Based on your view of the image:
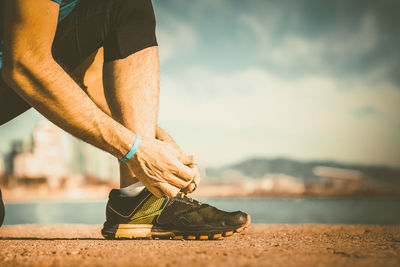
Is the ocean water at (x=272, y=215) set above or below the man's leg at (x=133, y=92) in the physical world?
below

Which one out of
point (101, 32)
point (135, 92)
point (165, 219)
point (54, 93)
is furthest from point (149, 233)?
point (101, 32)

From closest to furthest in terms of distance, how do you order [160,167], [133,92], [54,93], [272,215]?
[54,93], [160,167], [133,92], [272,215]

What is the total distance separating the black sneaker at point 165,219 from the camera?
1.46m

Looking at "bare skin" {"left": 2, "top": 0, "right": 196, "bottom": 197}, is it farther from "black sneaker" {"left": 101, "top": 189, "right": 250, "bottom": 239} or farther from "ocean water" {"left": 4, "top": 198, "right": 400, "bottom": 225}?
"ocean water" {"left": 4, "top": 198, "right": 400, "bottom": 225}

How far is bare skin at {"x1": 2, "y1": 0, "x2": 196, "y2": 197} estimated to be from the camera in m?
1.00

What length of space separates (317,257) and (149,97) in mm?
981

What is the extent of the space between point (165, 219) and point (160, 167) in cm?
42

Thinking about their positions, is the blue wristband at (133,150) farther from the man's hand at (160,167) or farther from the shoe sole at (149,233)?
the shoe sole at (149,233)

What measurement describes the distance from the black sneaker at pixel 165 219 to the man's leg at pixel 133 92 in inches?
4.5

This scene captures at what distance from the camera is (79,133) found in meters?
1.13

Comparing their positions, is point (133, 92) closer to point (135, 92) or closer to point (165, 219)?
point (135, 92)

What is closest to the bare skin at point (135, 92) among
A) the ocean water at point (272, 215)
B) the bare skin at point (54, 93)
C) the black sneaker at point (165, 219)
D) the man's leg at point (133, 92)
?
the man's leg at point (133, 92)

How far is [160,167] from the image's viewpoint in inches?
46.6

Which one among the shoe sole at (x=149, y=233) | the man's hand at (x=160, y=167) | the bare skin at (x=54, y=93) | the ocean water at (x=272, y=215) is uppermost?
the bare skin at (x=54, y=93)
